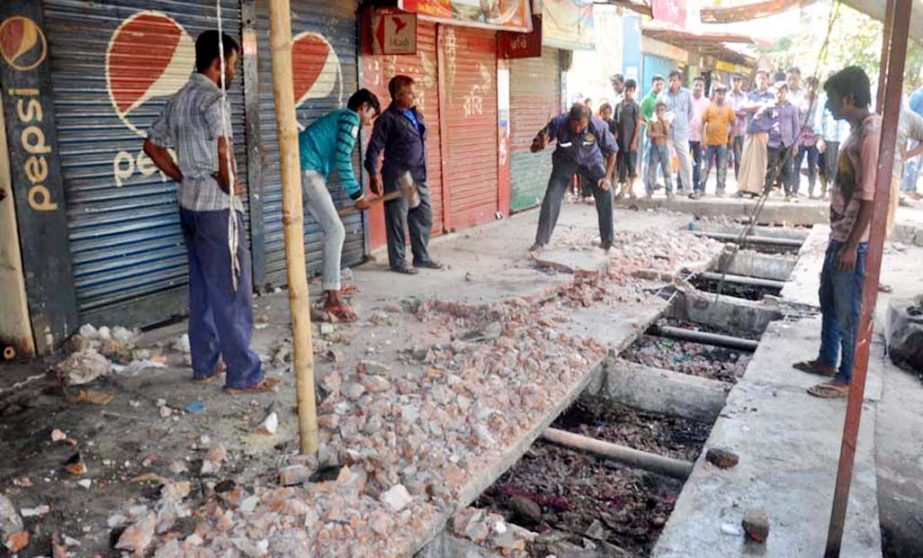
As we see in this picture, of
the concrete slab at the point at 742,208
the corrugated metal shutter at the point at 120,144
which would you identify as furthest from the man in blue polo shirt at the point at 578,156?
the concrete slab at the point at 742,208

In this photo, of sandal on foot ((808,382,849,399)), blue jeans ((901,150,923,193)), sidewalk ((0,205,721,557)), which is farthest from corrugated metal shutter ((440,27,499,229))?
blue jeans ((901,150,923,193))

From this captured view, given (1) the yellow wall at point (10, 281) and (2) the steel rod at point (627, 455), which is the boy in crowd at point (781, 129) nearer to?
(2) the steel rod at point (627, 455)

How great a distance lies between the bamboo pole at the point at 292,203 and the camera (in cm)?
295

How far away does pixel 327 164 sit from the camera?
224 inches

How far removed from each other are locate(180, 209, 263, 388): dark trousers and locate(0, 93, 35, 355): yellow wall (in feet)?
3.83

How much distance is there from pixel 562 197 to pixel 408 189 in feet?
6.93

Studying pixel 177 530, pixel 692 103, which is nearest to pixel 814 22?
pixel 692 103

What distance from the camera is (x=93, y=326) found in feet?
16.0

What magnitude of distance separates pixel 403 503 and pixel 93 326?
9.73 ft

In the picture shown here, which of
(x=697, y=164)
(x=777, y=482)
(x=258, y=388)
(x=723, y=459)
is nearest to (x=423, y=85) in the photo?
(x=258, y=388)

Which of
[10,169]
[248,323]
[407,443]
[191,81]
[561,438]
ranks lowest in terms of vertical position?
[561,438]

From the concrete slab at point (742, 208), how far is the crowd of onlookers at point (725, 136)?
0.73 feet

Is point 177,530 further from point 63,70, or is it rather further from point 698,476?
point 63,70

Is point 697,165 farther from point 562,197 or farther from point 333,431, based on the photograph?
point 333,431
